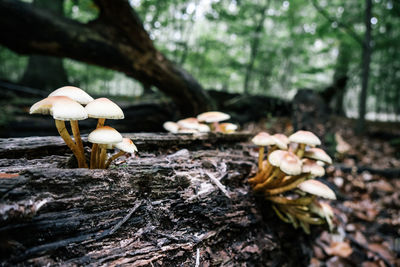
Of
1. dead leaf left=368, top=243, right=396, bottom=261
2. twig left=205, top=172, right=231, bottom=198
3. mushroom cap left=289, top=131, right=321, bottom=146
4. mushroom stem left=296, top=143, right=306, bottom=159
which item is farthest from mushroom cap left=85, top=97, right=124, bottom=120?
dead leaf left=368, top=243, right=396, bottom=261

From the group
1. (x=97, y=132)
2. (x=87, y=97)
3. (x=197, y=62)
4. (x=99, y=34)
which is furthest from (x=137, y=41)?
(x=197, y=62)

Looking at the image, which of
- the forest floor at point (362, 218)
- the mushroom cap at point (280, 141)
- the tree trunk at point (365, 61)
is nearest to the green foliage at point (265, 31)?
the tree trunk at point (365, 61)

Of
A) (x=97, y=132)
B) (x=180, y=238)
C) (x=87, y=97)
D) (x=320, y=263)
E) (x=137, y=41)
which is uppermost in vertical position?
(x=137, y=41)

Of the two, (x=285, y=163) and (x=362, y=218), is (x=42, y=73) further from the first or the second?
(x=362, y=218)

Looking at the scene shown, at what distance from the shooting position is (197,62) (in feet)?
35.4

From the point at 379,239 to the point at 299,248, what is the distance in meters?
1.23

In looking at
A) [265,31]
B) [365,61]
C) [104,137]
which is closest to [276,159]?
[104,137]

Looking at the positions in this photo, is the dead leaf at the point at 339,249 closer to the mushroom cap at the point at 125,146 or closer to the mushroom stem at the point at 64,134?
the mushroom cap at the point at 125,146

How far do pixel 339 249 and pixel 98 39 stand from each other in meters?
4.11

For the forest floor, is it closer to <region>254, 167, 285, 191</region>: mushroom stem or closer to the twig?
<region>254, 167, 285, 191</region>: mushroom stem

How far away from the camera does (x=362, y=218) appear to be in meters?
2.64

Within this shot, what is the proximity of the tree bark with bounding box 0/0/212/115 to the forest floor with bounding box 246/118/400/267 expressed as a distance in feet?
10.7

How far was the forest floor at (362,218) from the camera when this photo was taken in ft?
7.09

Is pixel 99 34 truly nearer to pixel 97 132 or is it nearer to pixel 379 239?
pixel 97 132
